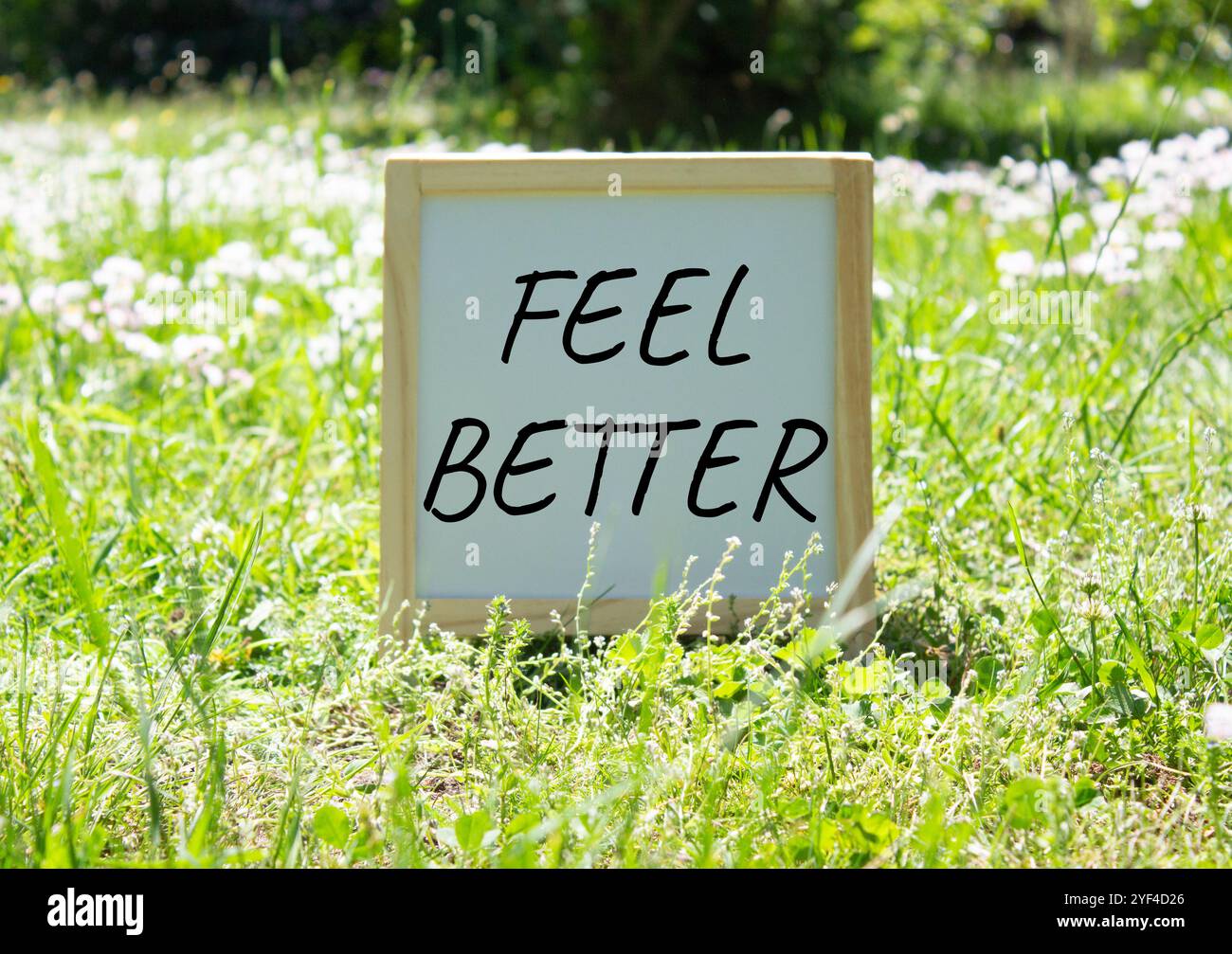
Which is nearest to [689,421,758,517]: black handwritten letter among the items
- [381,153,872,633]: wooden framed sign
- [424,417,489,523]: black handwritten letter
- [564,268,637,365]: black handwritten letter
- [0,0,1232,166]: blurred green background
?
[381,153,872,633]: wooden framed sign

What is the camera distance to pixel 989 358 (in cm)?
254

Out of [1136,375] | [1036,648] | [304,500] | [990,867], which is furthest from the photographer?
[1136,375]

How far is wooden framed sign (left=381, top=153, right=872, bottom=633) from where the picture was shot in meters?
1.66

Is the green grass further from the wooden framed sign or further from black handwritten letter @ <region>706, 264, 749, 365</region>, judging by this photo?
black handwritten letter @ <region>706, 264, 749, 365</region>

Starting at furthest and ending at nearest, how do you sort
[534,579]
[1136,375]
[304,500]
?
1. [1136,375]
2. [304,500]
3. [534,579]

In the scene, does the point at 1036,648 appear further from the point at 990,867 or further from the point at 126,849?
the point at 126,849

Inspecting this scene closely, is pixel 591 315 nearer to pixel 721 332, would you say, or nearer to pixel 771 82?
pixel 721 332

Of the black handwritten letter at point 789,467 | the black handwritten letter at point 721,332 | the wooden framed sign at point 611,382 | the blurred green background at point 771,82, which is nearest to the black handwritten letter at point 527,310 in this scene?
the wooden framed sign at point 611,382

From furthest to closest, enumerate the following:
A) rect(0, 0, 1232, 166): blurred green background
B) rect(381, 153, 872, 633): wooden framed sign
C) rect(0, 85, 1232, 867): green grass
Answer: rect(0, 0, 1232, 166): blurred green background < rect(381, 153, 872, 633): wooden framed sign < rect(0, 85, 1232, 867): green grass

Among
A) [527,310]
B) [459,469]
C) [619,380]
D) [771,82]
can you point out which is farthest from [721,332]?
[771,82]

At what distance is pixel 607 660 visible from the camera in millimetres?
1516

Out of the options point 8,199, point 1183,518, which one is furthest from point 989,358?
point 8,199

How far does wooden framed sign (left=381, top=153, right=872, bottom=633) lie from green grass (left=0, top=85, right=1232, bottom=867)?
9cm

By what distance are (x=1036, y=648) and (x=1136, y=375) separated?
1.27 meters
